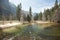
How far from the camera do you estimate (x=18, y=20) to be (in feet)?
19.9

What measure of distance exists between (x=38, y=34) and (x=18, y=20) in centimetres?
143

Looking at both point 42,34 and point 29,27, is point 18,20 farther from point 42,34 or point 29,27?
point 42,34

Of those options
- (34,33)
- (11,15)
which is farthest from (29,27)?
(11,15)

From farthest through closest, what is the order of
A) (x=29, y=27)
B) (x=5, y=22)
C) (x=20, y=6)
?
(x=5, y=22), (x=29, y=27), (x=20, y=6)

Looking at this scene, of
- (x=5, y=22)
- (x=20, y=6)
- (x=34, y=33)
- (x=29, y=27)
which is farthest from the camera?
(x=5, y=22)

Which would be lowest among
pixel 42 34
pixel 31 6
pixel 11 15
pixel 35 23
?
pixel 42 34

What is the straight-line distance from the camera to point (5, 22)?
6344 millimetres

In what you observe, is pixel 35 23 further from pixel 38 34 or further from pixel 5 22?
pixel 5 22

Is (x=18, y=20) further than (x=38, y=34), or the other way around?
(x=18, y=20)

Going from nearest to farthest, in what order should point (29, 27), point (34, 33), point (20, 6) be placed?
point (34, 33) → point (20, 6) → point (29, 27)

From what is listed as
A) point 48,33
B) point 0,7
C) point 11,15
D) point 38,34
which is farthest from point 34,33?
point 0,7

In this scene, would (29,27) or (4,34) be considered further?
(29,27)

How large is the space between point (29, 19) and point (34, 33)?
0.93m

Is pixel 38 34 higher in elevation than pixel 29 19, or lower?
lower
